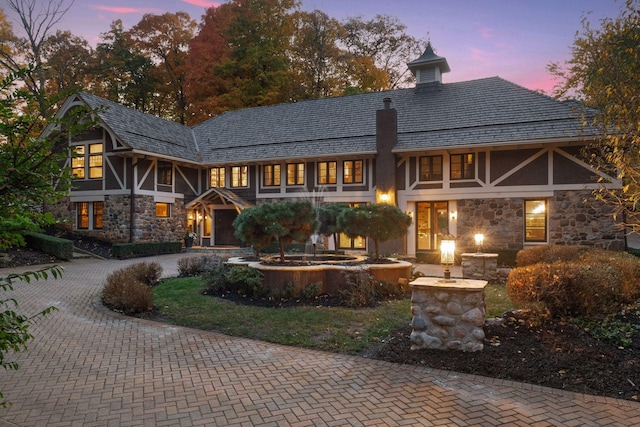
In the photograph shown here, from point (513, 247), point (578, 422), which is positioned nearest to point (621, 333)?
point (578, 422)

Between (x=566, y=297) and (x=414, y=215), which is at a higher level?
(x=414, y=215)

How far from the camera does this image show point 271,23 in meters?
31.4

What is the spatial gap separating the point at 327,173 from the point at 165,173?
28.8 feet

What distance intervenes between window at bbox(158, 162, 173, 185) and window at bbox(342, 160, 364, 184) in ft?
31.3

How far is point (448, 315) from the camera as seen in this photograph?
5.61 meters

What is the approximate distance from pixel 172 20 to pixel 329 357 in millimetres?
35673

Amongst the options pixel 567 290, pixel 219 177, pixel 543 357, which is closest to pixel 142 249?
pixel 219 177

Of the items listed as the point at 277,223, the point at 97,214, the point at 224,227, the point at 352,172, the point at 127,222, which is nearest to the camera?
the point at 277,223

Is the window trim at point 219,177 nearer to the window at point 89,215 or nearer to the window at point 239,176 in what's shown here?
the window at point 239,176

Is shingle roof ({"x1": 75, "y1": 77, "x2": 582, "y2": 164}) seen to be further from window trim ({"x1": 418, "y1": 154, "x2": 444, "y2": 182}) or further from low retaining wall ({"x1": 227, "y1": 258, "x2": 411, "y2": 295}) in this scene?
low retaining wall ({"x1": 227, "y1": 258, "x2": 411, "y2": 295})

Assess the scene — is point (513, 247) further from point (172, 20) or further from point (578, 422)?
point (172, 20)

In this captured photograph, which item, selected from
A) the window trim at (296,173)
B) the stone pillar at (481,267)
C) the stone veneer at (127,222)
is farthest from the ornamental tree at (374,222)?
the stone veneer at (127,222)

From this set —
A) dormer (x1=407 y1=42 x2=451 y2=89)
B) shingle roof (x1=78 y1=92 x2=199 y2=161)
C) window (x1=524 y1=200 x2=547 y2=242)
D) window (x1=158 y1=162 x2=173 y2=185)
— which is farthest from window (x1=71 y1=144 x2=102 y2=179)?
window (x1=524 y1=200 x2=547 y2=242)

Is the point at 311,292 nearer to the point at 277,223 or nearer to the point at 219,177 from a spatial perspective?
the point at 277,223
